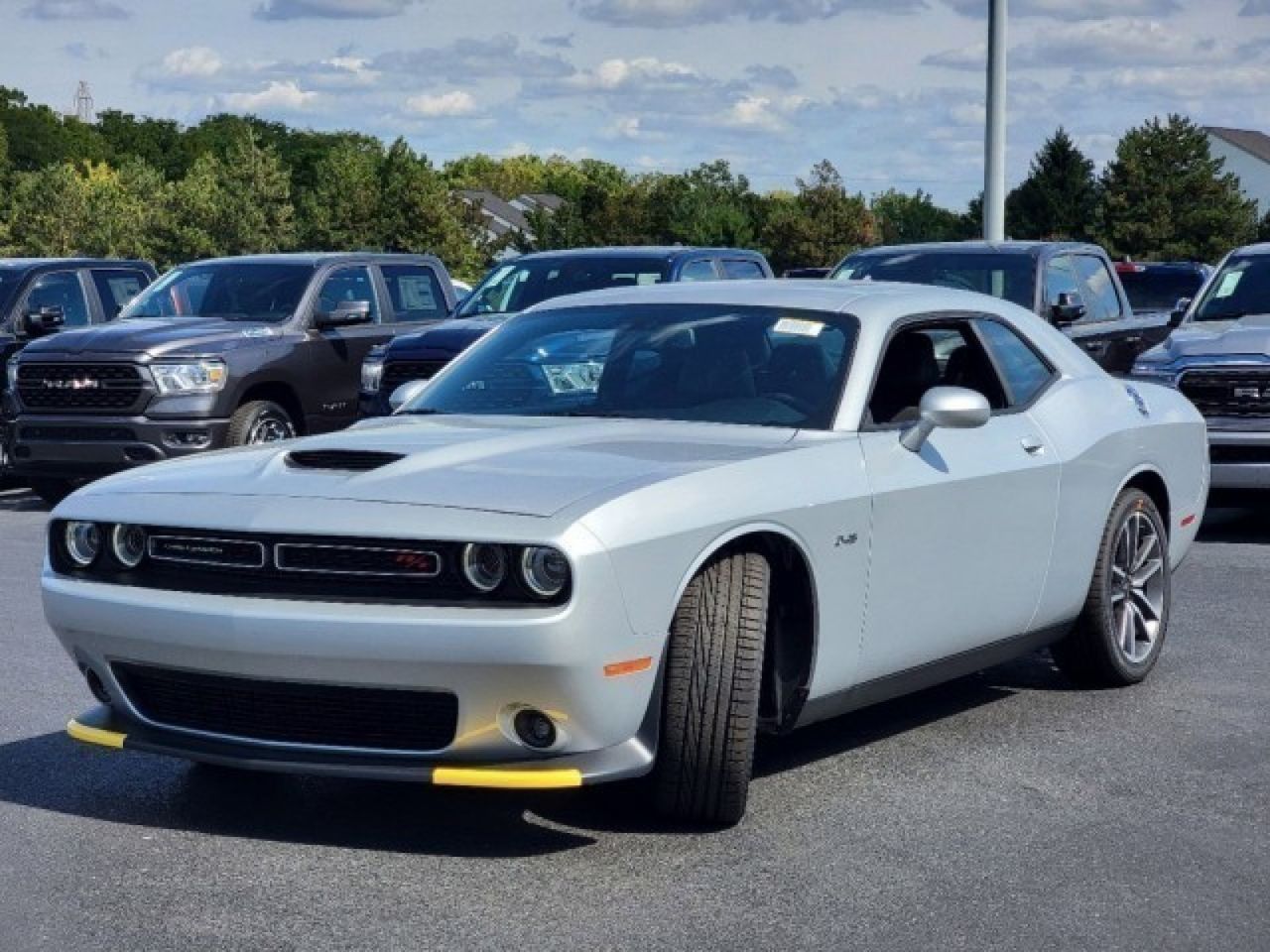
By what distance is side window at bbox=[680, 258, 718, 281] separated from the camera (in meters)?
17.0

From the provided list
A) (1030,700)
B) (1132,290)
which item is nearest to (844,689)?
(1030,700)

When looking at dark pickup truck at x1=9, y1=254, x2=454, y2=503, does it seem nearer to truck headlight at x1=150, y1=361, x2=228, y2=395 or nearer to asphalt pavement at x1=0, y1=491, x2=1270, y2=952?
truck headlight at x1=150, y1=361, x2=228, y2=395

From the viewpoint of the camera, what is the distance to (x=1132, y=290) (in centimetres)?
2753

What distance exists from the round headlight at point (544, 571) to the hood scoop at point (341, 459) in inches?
28.4

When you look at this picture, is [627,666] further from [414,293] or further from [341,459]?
[414,293]

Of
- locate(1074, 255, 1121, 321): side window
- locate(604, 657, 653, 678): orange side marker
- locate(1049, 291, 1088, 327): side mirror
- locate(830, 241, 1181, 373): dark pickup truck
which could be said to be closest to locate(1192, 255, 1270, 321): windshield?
locate(830, 241, 1181, 373): dark pickup truck

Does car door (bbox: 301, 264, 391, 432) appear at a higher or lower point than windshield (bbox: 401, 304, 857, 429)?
lower

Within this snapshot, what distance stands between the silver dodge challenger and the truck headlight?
8.43 meters

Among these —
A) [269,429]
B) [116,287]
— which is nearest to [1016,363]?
[269,429]

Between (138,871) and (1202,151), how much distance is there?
283ft

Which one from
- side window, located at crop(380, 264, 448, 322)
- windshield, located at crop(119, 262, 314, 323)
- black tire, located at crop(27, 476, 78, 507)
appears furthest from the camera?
side window, located at crop(380, 264, 448, 322)

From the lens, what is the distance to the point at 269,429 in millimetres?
16328

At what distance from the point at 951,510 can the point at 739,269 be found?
11.6 m

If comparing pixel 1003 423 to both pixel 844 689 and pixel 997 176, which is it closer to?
pixel 844 689
